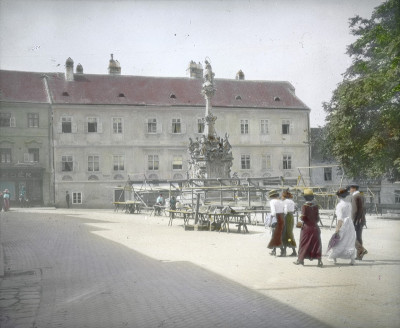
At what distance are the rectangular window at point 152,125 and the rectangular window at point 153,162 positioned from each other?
2.46 meters

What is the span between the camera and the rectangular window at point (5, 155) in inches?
1640

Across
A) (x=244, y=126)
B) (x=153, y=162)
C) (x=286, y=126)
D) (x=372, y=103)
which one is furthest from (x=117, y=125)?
(x=372, y=103)

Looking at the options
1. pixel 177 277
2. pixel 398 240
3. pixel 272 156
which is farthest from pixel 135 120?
pixel 177 277

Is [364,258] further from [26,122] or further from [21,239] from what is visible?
[26,122]

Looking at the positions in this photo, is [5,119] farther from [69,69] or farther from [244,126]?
[244,126]

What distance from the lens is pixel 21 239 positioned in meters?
17.2

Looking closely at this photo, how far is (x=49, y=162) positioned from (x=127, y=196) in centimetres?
762

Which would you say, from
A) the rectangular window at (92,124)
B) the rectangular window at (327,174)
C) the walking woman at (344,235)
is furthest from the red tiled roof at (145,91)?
the walking woman at (344,235)

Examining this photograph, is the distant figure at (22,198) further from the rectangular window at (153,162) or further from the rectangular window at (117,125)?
the rectangular window at (153,162)

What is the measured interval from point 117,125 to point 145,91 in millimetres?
4810

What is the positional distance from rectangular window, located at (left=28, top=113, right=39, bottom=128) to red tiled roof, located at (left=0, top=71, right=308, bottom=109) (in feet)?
4.79

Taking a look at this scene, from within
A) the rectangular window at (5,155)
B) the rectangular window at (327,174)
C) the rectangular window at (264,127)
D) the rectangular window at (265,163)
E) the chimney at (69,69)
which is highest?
the chimney at (69,69)

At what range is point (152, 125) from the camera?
45.9 meters

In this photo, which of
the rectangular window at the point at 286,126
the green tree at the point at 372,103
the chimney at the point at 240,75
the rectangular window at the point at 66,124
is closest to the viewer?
the green tree at the point at 372,103
